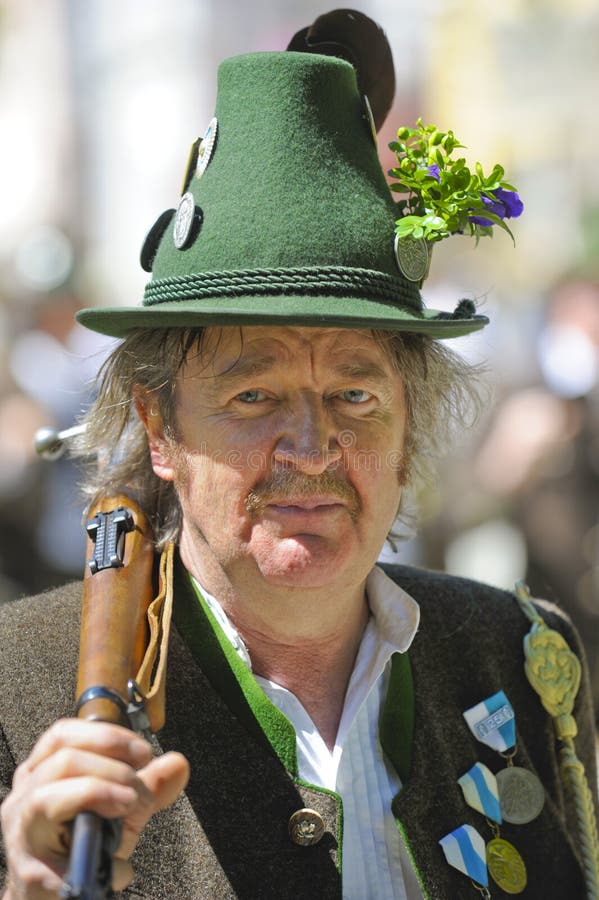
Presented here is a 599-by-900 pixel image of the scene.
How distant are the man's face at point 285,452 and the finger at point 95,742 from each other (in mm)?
718

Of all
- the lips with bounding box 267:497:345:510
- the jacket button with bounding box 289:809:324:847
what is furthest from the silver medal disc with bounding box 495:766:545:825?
the lips with bounding box 267:497:345:510

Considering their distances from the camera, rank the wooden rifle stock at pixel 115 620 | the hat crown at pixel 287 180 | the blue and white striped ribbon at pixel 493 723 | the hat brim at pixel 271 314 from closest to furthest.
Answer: the wooden rifle stock at pixel 115 620 → the hat brim at pixel 271 314 → the hat crown at pixel 287 180 → the blue and white striped ribbon at pixel 493 723

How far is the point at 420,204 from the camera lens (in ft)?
8.29

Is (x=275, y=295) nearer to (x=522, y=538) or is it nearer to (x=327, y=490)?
(x=327, y=490)

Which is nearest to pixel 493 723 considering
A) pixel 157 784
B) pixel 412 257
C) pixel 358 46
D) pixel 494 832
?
pixel 494 832

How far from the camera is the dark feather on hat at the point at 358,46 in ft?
8.57

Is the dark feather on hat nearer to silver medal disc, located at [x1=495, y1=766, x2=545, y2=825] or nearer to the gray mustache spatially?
the gray mustache

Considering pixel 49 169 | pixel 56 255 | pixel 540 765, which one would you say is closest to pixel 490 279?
pixel 56 255

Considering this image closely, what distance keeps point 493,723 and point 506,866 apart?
329mm

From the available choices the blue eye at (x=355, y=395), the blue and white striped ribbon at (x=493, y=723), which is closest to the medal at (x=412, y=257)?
the blue eye at (x=355, y=395)

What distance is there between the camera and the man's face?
2369 millimetres

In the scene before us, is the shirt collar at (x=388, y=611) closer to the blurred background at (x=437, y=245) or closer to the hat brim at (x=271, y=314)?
the hat brim at (x=271, y=314)

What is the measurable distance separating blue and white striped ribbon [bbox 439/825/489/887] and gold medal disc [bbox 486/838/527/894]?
3 cm

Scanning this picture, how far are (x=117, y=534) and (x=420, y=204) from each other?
0.97m
